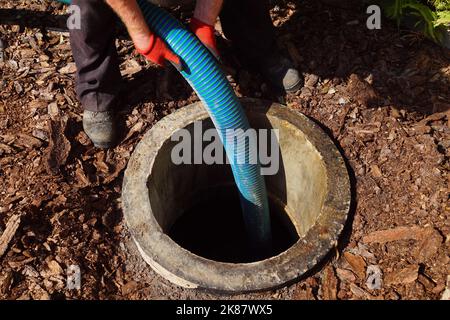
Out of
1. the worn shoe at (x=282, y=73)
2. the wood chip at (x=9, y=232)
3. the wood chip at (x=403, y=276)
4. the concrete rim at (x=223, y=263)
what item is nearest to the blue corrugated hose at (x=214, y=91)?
the concrete rim at (x=223, y=263)

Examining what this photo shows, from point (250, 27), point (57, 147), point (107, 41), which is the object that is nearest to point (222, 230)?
point (57, 147)

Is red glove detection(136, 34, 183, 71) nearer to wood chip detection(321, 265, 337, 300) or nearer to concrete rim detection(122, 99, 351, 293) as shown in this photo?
concrete rim detection(122, 99, 351, 293)

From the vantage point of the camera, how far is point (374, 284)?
2.51 metres

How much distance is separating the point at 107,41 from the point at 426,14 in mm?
2007

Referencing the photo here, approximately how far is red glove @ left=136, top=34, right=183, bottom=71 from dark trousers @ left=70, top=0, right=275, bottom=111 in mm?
508

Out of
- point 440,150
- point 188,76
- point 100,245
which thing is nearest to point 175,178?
point 100,245

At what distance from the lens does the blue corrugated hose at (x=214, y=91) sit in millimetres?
2305

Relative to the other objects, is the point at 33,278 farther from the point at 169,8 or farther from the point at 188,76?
the point at 169,8

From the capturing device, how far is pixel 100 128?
2.94m

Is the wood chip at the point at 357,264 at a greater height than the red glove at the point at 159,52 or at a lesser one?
lesser

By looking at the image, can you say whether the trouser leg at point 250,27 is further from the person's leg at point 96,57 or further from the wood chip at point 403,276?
the wood chip at point 403,276

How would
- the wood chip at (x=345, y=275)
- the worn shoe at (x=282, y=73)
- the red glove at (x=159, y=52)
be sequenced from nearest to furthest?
1. the red glove at (x=159, y=52)
2. the wood chip at (x=345, y=275)
3. the worn shoe at (x=282, y=73)

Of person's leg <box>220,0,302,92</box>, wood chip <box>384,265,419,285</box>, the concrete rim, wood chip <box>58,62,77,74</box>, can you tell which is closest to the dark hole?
the concrete rim

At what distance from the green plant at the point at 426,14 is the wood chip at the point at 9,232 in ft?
8.57
